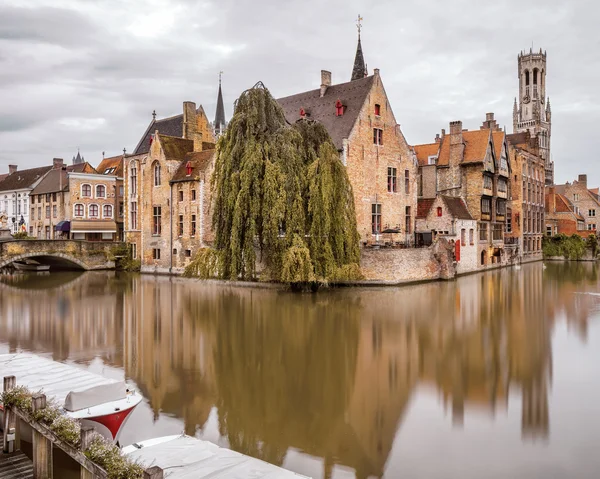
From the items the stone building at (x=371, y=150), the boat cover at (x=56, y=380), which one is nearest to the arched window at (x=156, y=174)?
the stone building at (x=371, y=150)

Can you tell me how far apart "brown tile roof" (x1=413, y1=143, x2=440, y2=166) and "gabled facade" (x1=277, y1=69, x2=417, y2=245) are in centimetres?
598

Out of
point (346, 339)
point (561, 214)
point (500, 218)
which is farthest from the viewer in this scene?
point (561, 214)

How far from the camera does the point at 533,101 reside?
9388 cm

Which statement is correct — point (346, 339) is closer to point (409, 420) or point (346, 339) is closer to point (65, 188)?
point (409, 420)

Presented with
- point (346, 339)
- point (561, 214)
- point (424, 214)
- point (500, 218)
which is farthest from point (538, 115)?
point (346, 339)

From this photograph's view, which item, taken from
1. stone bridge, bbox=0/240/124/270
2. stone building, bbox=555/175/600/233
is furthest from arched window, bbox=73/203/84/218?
stone building, bbox=555/175/600/233

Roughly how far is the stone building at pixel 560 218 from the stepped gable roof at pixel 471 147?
22347 mm

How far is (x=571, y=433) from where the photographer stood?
8.52 meters

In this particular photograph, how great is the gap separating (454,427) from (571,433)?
1.81 meters

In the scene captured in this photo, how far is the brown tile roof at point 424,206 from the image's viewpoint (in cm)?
3662

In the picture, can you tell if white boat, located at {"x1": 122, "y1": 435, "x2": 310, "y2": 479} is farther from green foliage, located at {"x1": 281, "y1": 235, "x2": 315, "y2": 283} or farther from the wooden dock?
green foliage, located at {"x1": 281, "y1": 235, "x2": 315, "y2": 283}

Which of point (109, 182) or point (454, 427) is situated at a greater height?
point (109, 182)

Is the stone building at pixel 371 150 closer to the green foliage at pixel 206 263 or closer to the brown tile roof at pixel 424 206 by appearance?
the brown tile roof at pixel 424 206

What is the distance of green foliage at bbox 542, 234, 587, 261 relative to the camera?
2125 inches
